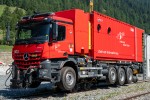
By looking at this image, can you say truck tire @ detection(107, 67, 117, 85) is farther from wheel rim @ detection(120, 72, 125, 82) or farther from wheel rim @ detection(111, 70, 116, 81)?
wheel rim @ detection(120, 72, 125, 82)

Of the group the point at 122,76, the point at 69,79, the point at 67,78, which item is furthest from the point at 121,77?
the point at 67,78

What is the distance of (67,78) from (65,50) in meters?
1.27

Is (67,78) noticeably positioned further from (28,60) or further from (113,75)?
(113,75)

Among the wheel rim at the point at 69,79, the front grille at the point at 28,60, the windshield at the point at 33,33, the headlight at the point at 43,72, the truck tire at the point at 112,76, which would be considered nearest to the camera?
the headlight at the point at 43,72

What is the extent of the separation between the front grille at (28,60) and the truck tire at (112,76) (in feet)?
18.2

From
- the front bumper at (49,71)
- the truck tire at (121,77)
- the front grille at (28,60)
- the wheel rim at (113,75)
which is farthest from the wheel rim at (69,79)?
the truck tire at (121,77)

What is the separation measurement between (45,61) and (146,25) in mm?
193189

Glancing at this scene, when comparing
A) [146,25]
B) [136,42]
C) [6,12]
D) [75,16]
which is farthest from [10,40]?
[146,25]

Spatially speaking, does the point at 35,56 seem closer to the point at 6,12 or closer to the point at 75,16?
the point at 75,16

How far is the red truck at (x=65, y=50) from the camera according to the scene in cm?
1248

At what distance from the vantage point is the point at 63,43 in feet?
43.3

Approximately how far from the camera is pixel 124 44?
62.9ft

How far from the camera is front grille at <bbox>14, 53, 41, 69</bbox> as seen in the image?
12461mm

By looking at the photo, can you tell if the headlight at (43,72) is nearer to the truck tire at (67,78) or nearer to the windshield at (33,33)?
the truck tire at (67,78)
